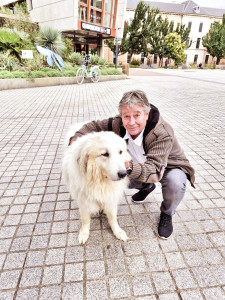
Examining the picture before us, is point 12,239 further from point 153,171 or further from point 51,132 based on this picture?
point 51,132

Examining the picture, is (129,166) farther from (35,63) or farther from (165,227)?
(35,63)

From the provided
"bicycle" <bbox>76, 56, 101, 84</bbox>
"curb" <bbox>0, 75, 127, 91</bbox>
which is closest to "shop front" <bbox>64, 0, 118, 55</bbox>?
"bicycle" <bbox>76, 56, 101, 84</bbox>

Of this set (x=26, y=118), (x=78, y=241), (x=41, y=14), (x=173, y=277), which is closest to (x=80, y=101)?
(x=26, y=118)

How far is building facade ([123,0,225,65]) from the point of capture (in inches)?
1969

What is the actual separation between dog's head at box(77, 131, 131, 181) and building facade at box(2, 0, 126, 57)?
66.1 feet

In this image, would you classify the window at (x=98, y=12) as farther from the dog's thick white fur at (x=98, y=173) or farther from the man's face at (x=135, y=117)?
the dog's thick white fur at (x=98, y=173)

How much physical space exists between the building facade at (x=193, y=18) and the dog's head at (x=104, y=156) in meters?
52.4

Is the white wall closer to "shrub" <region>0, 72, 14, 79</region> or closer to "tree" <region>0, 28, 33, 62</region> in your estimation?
"tree" <region>0, 28, 33, 62</region>

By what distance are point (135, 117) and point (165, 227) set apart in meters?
1.44

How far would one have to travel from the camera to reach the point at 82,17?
19.2m

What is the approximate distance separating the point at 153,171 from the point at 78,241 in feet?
4.18

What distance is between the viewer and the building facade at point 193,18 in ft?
164

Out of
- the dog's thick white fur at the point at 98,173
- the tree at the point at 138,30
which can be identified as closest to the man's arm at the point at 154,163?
the dog's thick white fur at the point at 98,173

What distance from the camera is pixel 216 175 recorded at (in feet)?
12.2
